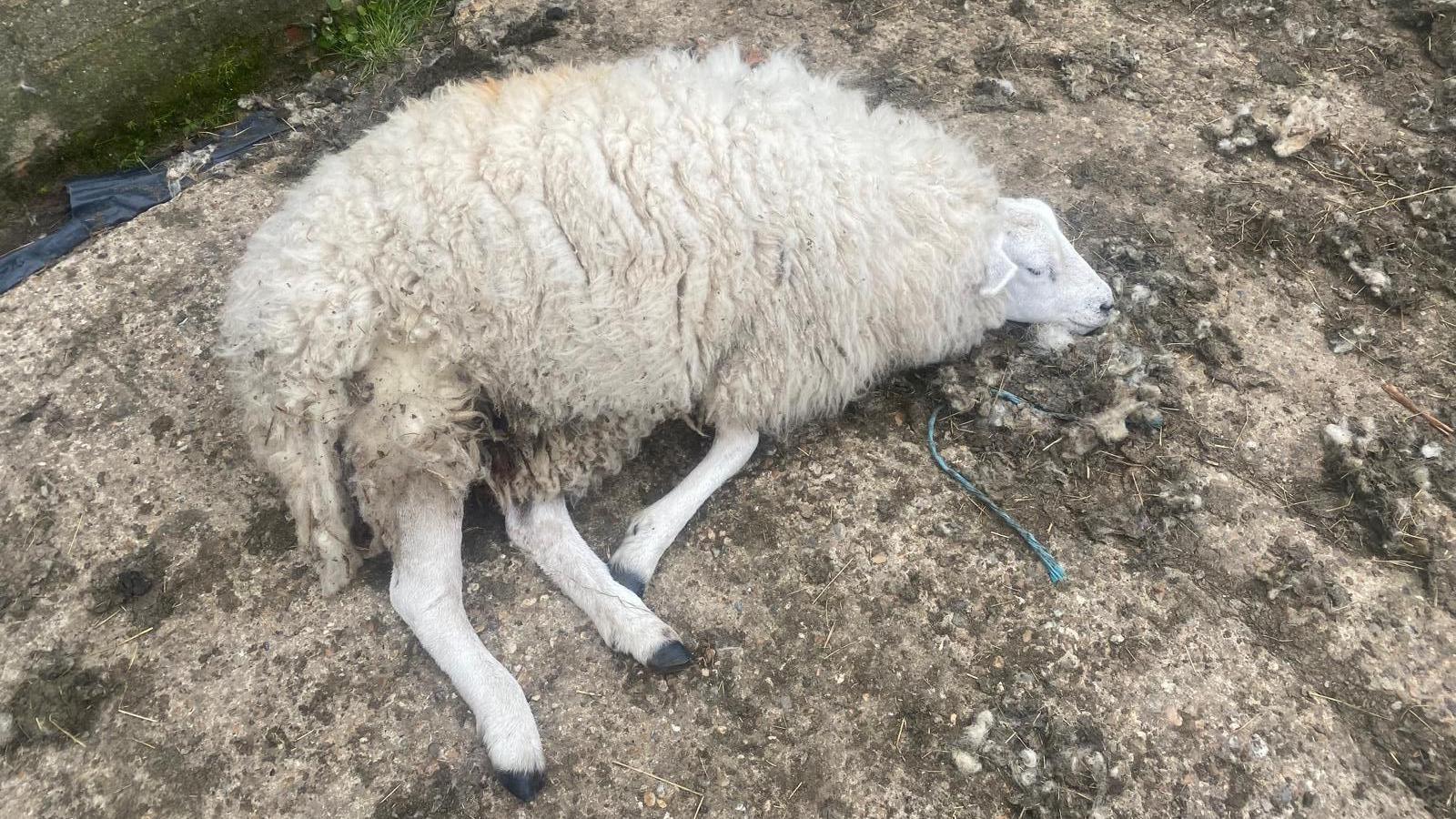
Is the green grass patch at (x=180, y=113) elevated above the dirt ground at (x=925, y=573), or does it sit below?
above

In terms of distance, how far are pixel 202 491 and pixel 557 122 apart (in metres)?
1.86

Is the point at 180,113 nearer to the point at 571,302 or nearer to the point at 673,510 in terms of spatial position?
the point at 571,302

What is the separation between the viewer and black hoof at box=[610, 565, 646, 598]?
2.62m

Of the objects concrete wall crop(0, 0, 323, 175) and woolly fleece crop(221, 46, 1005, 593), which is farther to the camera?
concrete wall crop(0, 0, 323, 175)

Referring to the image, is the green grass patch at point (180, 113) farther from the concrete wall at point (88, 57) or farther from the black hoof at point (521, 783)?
the black hoof at point (521, 783)

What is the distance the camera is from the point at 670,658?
2.43m

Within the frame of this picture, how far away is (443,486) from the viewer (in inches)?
99.7

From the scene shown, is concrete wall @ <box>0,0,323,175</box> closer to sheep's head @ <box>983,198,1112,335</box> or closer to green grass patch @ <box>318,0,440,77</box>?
green grass patch @ <box>318,0,440,77</box>

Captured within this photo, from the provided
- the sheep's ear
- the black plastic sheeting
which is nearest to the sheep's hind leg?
the sheep's ear

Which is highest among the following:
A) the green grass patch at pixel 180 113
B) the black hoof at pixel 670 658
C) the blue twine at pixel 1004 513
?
the green grass patch at pixel 180 113

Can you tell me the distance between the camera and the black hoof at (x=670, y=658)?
2.43 metres

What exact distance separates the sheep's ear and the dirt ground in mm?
319

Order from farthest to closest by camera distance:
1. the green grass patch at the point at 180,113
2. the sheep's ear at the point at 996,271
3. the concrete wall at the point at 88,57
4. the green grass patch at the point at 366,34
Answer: the green grass patch at the point at 366,34
the green grass patch at the point at 180,113
the concrete wall at the point at 88,57
the sheep's ear at the point at 996,271

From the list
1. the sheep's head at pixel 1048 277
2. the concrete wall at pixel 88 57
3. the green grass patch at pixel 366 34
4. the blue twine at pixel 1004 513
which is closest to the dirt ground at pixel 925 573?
the blue twine at pixel 1004 513
